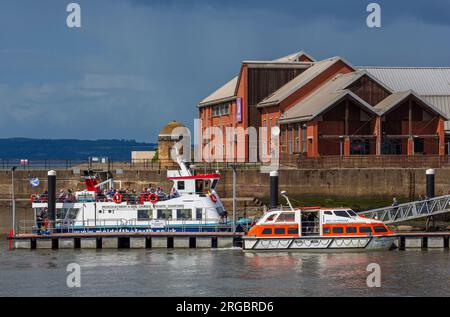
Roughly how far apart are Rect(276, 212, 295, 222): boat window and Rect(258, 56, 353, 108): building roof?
33.9 metres

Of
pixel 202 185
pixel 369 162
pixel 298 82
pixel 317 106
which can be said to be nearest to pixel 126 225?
pixel 202 185

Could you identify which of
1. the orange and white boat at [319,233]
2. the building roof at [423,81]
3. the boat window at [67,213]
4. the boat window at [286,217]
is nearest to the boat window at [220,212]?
the orange and white boat at [319,233]

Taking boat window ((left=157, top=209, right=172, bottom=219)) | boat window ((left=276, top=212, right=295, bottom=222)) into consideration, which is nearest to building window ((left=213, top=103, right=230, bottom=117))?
boat window ((left=157, top=209, right=172, bottom=219))

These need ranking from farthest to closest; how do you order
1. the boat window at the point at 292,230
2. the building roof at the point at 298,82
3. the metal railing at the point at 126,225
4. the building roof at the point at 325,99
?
the building roof at the point at 298,82 < the building roof at the point at 325,99 < the metal railing at the point at 126,225 < the boat window at the point at 292,230

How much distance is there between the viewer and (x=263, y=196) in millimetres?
81188

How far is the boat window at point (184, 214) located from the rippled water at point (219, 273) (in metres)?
3.02

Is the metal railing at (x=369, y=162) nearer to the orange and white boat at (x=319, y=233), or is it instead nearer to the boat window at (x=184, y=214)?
the boat window at (x=184, y=214)

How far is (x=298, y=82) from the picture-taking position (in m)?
98.4

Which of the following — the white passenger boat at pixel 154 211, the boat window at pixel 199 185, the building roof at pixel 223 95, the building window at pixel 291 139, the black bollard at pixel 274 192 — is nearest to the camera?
the white passenger boat at pixel 154 211

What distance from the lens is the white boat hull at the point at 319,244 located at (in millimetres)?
61750

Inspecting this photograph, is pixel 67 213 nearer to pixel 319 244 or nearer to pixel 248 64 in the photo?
pixel 319 244

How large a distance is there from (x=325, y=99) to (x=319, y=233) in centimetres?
2988

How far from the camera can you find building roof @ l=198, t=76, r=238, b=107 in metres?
107
